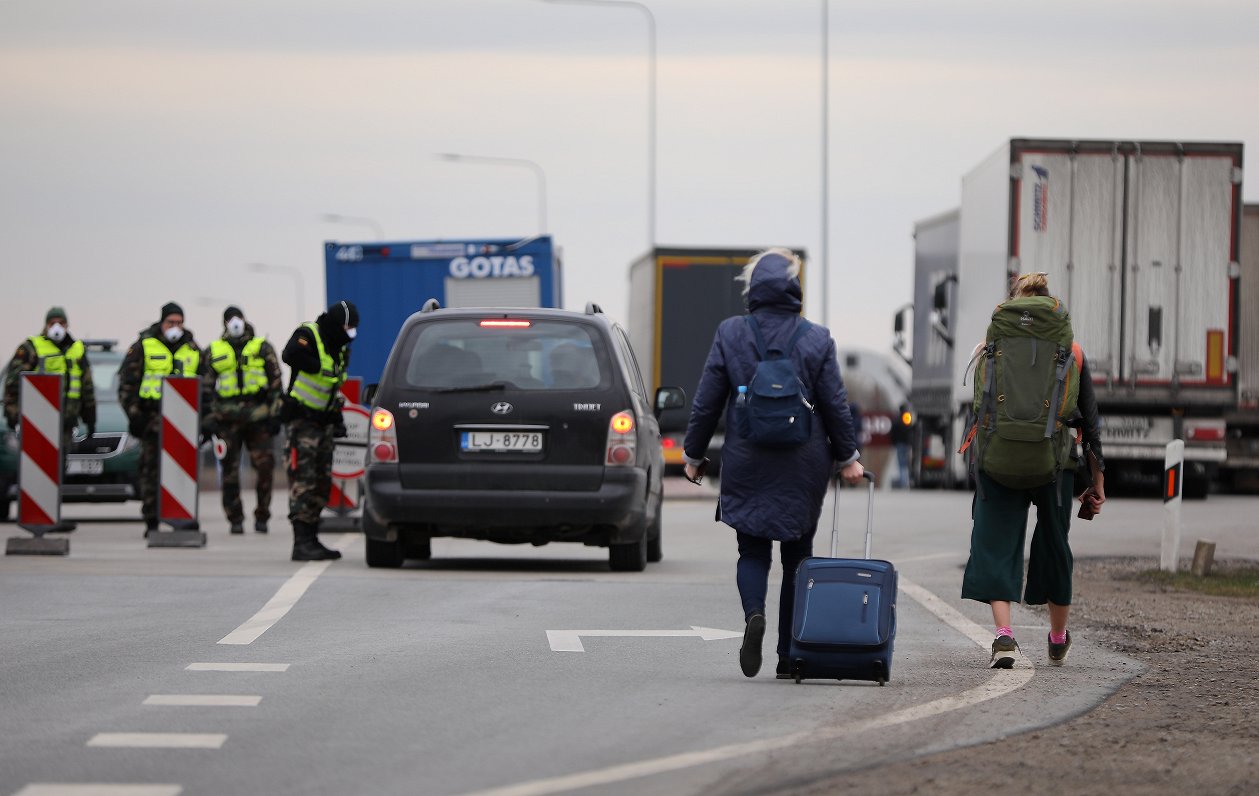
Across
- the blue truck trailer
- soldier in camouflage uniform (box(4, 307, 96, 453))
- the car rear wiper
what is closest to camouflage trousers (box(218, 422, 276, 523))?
soldier in camouflage uniform (box(4, 307, 96, 453))

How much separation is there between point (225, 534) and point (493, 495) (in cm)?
661

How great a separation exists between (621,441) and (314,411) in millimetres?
2780

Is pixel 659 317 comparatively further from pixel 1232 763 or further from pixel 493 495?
pixel 1232 763

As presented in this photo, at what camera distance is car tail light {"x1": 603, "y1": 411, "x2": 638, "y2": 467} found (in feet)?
48.1

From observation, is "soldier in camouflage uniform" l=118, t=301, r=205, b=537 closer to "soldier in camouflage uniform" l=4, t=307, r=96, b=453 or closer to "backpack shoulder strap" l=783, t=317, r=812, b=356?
"soldier in camouflage uniform" l=4, t=307, r=96, b=453

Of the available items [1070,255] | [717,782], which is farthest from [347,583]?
[1070,255]

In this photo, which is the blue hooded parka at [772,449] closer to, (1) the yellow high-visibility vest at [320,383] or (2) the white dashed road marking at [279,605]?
(2) the white dashed road marking at [279,605]

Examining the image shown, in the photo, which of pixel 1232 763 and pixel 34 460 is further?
pixel 34 460

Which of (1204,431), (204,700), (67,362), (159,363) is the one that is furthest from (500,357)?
(1204,431)

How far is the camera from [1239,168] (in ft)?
87.8

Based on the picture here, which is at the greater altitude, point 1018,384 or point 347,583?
point 1018,384

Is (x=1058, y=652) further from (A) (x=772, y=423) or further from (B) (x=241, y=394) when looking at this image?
(B) (x=241, y=394)

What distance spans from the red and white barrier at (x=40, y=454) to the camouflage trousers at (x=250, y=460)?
3.74 m

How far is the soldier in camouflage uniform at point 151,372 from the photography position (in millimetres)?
20062
